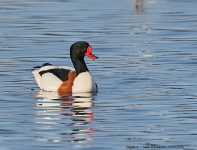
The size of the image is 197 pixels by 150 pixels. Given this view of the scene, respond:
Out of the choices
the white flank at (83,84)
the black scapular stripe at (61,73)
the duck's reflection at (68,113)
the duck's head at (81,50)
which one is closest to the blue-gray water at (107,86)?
the duck's reflection at (68,113)

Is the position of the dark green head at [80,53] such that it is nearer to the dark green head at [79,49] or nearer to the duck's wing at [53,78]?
the dark green head at [79,49]

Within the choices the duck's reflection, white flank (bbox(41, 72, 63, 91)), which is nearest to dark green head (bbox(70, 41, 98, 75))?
white flank (bbox(41, 72, 63, 91))

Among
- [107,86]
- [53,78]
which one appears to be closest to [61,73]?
[53,78]

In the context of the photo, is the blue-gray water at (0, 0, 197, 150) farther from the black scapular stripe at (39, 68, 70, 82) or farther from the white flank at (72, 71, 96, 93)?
the black scapular stripe at (39, 68, 70, 82)

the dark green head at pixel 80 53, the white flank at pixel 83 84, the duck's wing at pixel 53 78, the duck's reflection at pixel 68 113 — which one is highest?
the dark green head at pixel 80 53

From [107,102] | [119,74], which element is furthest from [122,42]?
[107,102]

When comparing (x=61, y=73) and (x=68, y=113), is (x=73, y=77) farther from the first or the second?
(x=68, y=113)

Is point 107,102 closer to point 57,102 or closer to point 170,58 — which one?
point 57,102

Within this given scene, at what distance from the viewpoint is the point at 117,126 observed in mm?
10539

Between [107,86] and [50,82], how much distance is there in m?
1.46

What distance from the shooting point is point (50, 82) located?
14.6 metres

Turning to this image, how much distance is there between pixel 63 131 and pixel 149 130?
1.47m

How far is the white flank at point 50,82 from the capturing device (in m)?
14.5

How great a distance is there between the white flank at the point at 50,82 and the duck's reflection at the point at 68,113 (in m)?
0.18
